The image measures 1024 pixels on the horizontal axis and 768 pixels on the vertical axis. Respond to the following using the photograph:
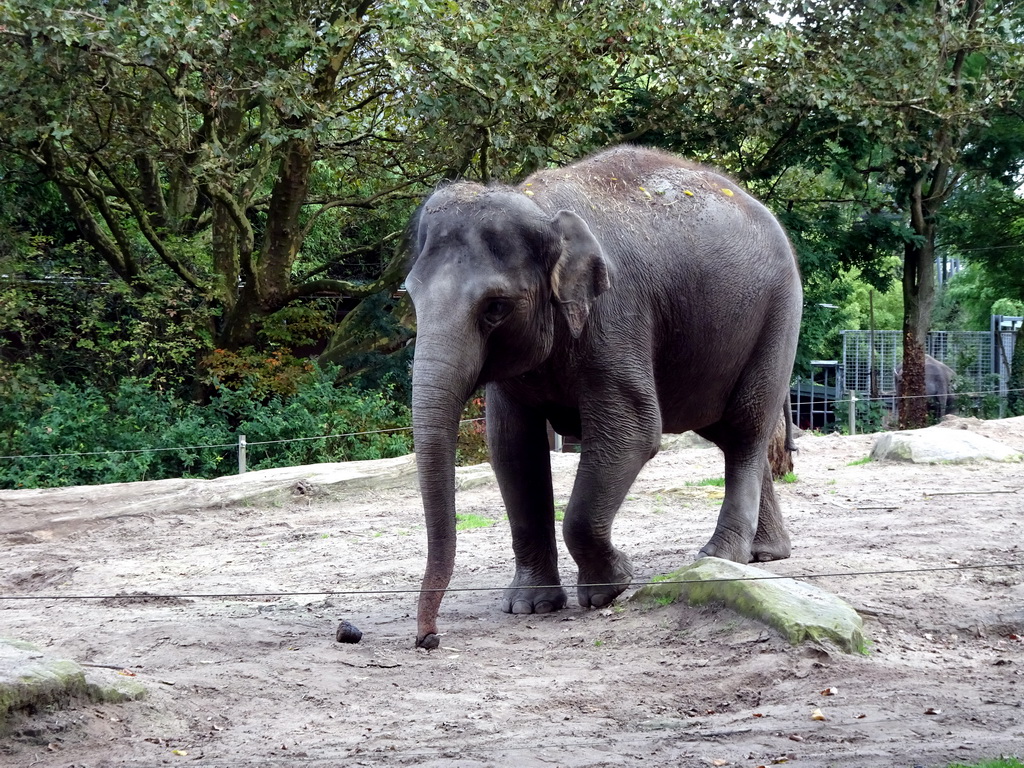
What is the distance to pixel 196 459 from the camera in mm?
14766

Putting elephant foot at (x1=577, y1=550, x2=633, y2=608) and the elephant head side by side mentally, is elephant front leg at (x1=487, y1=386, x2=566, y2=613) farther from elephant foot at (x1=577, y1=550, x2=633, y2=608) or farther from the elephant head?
the elephant head

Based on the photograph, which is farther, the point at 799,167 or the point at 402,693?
the point at 799,167

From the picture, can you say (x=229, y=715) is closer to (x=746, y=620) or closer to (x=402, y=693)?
(x=402, y=693)

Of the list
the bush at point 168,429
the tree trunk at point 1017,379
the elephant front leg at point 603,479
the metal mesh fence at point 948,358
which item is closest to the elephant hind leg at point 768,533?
the elephant front leg at point 603,479

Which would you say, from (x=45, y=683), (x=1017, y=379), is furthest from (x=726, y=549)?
(x=1017, y=379)

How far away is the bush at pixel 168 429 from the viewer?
13781 mm

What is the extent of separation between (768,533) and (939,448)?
685 centimetres

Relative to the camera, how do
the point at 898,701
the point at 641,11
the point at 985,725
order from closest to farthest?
the point at 985,725 < the point at 898,701 < the point at 641,11

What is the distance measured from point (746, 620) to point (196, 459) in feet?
33.7

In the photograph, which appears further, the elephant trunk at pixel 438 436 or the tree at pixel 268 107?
the tree at pixel 268 107

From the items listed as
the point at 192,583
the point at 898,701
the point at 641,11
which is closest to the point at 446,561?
the point at 898,701

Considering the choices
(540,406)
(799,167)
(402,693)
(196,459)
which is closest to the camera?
(402,693)

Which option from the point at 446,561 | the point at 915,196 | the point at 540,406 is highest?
the point at 915,196

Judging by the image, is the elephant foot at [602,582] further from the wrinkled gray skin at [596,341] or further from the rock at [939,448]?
the rock at [939,448]
